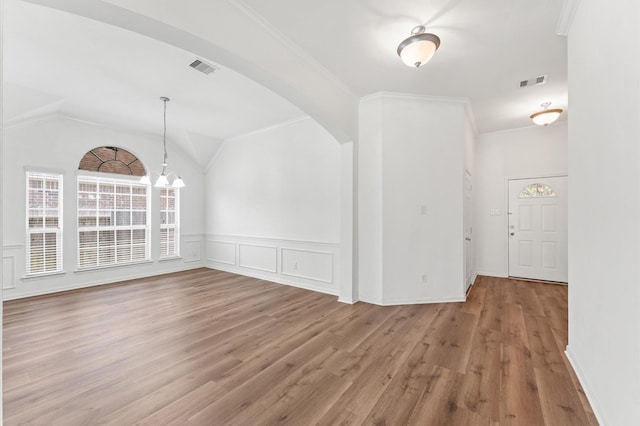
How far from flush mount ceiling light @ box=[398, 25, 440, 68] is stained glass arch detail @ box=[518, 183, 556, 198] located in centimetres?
423

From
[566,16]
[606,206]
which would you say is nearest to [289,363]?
[606,206]

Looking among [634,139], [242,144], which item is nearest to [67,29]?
[242,144]

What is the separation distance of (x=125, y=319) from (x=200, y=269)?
10.4 feet

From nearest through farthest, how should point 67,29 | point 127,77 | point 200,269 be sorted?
point 67,29, point 127,77, point 200,269

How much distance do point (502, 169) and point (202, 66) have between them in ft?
18.9

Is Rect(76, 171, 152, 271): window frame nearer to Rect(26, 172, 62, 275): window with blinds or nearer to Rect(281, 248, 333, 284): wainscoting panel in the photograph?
Rect(26, 172, 62, 275): window with blinds

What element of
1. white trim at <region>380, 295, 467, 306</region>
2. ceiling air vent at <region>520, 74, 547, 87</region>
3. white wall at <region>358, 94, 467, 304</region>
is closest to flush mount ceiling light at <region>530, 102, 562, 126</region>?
ceiling air vent at <region>520, 74, 547, 87</region>

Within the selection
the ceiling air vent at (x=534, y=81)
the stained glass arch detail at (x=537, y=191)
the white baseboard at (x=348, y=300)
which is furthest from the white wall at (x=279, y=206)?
the stained glass arch detail at (x=537, y=191)

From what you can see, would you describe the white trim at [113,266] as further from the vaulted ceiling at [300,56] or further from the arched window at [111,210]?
the vaulted ceiling at [300,56]

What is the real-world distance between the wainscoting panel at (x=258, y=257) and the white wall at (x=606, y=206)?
4428 millimetres

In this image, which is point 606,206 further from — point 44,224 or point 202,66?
point 44,224

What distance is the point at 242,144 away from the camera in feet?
20.3

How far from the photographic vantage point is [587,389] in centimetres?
205

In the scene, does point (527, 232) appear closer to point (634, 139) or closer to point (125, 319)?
point (634, 139)
